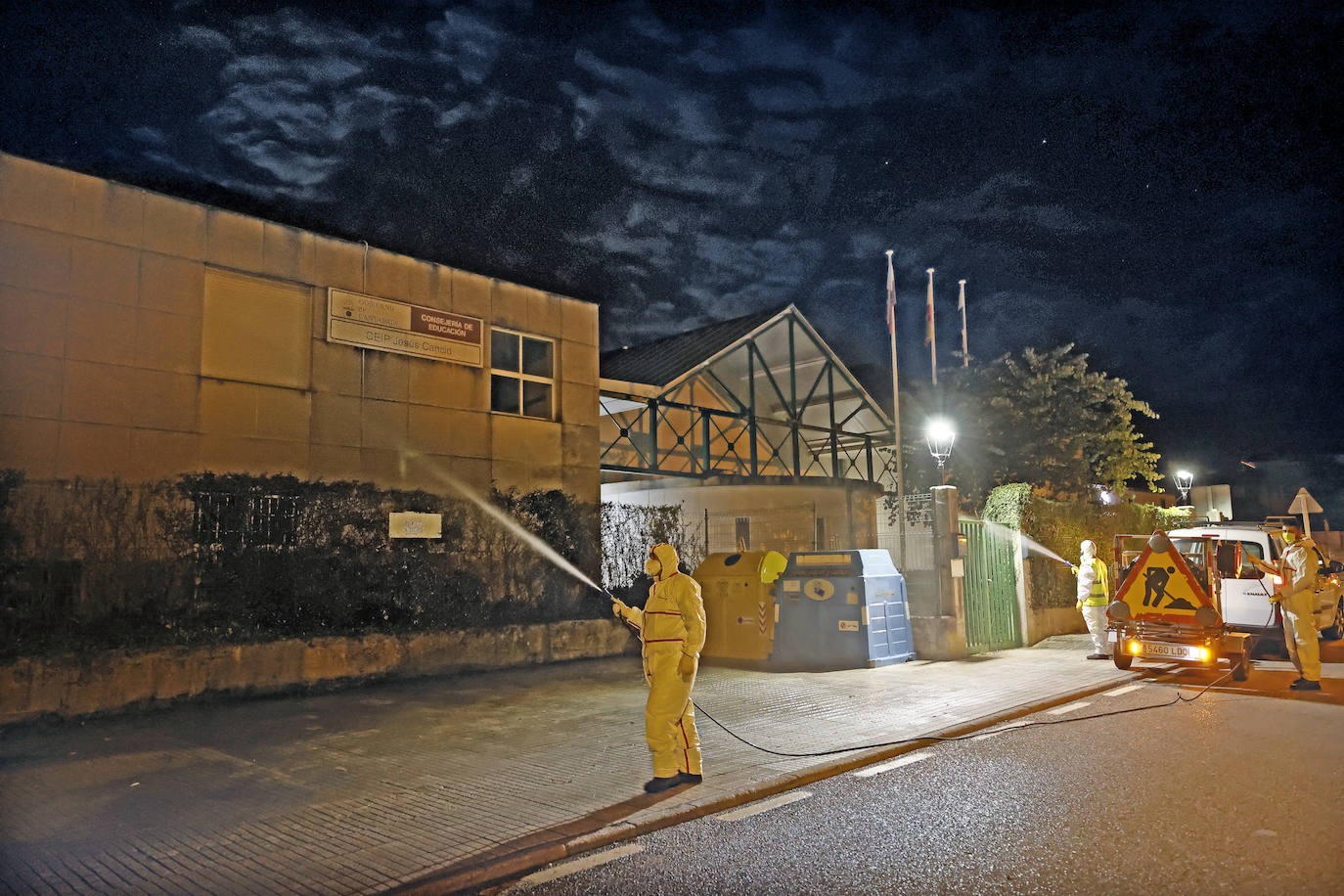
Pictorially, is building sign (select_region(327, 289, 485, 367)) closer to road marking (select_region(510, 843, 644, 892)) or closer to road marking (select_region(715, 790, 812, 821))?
road marking (select_region(715, 790, 812, 821))

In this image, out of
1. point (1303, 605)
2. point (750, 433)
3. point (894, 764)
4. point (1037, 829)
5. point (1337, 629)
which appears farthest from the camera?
point (750, 433)

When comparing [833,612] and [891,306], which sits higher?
[891,306]

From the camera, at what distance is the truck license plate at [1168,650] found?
38.2ft

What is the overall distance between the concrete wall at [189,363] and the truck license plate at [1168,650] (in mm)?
9787

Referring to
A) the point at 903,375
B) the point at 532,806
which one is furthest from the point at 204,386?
the point at 903,375

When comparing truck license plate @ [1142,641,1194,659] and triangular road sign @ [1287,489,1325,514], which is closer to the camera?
truck license plate @ [1142,641,1194,659]

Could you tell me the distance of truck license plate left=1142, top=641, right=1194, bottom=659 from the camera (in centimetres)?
1166

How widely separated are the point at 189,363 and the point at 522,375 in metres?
5.63

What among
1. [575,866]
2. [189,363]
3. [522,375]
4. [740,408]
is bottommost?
[575,866]

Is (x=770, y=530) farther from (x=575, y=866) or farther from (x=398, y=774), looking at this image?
(x=575, y=866)

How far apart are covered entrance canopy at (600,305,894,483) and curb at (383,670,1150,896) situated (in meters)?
14.0

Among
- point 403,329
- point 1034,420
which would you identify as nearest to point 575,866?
point 403,329

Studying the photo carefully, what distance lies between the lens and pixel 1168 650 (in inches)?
467

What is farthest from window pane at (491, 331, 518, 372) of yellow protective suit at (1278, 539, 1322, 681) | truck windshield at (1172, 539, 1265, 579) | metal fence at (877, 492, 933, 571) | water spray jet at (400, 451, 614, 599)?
yellow protective suit at (1278, 539, 1322, 681)
